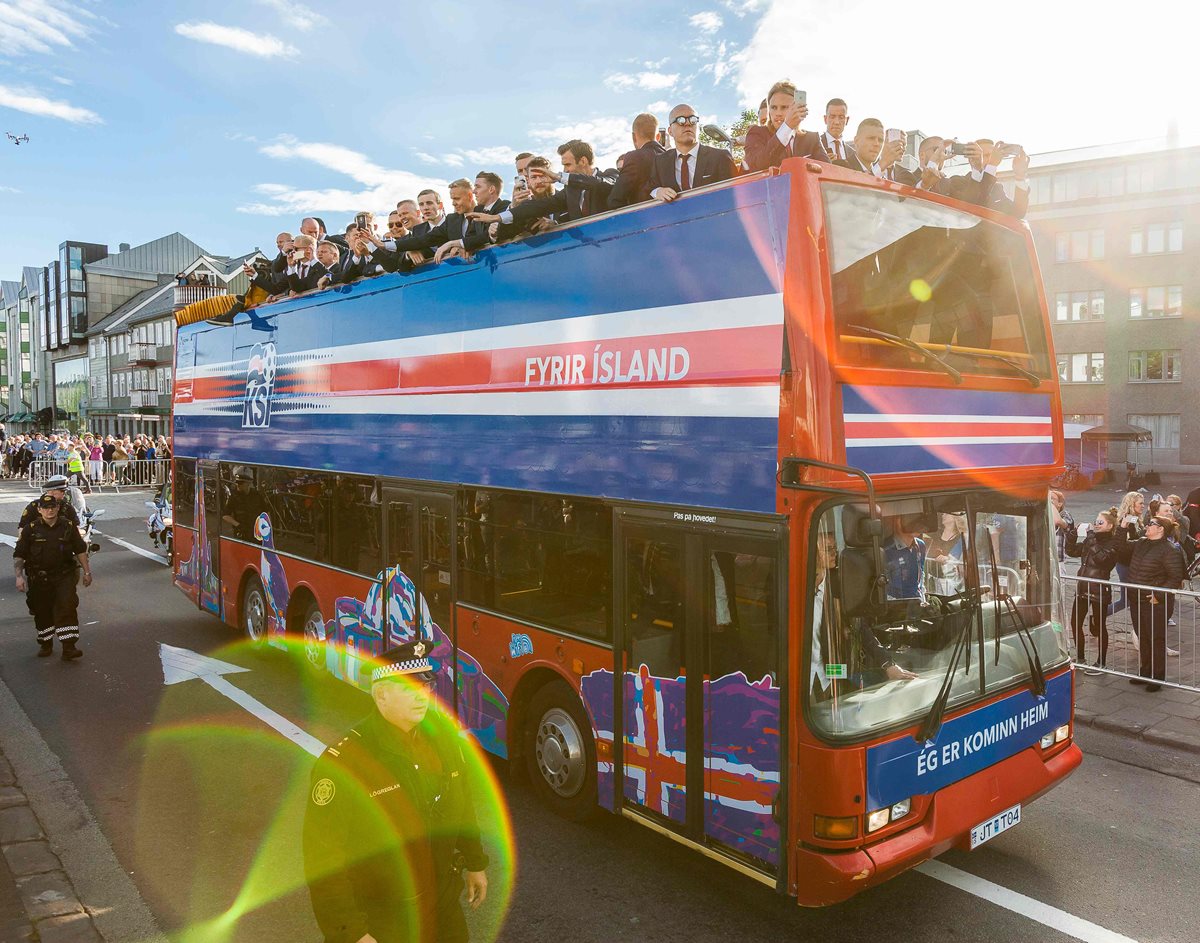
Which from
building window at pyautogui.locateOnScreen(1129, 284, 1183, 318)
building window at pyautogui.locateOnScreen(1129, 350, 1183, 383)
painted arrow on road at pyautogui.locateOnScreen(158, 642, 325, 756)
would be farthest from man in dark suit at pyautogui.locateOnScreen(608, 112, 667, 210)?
building window at pyautogui.locateOnScreen(1129, 350, 1183, 383)

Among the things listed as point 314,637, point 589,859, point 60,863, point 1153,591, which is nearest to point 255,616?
point 314,637

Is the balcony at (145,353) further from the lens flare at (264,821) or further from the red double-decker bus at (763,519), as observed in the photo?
the red double-decker bus at (763,519)

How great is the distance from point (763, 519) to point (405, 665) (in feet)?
6.83

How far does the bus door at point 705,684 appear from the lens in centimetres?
464

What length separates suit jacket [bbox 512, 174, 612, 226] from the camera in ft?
20.2

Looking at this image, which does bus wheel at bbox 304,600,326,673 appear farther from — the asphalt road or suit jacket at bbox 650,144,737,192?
suit jacket at bbox 650,144,737,192

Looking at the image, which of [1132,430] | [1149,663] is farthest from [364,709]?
[1132,430]

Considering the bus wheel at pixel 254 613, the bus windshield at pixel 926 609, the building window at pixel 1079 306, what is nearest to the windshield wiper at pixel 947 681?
the bus windshield at pixel 926 609

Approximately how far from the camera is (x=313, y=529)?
921cm

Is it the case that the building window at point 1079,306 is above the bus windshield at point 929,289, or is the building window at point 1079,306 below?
above

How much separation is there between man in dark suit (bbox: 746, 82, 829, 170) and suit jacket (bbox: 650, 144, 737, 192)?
6.8 inches

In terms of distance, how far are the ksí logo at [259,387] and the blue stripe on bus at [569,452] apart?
2.46ft

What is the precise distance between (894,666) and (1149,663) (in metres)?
6.26

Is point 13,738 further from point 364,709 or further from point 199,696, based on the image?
point 364,709
